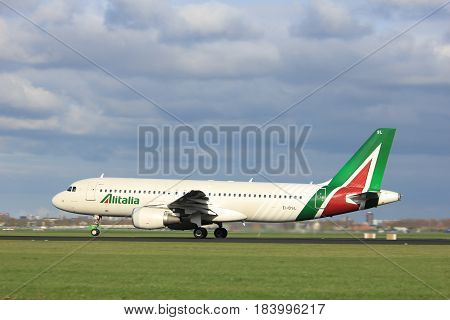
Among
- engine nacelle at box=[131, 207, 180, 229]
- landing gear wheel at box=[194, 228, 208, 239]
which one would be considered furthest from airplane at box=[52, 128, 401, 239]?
engine nacelle at box=[131, 207, 180, 229]

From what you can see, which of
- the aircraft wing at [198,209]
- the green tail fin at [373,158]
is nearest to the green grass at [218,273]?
the aircraft wing at [198,209]

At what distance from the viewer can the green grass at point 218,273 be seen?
24391 mm

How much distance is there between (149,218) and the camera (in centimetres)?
5872

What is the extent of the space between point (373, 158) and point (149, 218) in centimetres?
1920

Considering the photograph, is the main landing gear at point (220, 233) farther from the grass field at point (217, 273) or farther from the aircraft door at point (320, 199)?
the grass field at point (217, 273)

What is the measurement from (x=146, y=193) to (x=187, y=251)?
19.3 m

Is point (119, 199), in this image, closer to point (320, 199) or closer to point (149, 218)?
point (149, 218)

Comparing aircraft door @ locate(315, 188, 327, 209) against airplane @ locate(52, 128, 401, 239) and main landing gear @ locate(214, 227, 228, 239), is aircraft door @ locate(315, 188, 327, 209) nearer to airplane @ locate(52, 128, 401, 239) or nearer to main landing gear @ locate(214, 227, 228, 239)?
airplane @ locate(52, 128, 401, 239)

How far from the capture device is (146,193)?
63.0 meters

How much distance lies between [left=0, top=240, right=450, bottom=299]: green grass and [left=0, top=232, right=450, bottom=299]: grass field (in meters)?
0.03

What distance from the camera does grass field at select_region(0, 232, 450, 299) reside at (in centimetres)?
2439

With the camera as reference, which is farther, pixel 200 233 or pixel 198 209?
pixel 200 233

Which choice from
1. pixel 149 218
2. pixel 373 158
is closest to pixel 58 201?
pixel 149 218
